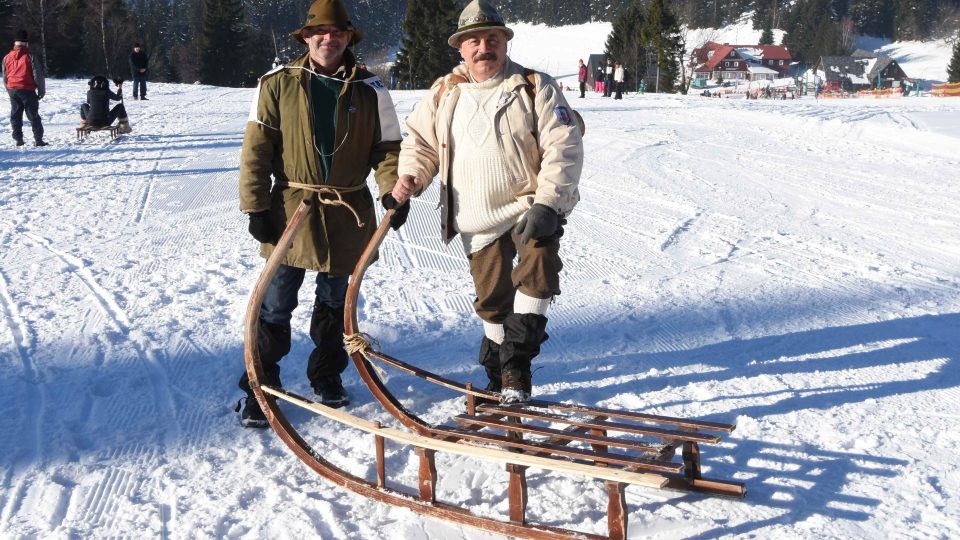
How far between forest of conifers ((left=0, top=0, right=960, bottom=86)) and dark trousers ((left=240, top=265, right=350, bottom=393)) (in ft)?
19.7

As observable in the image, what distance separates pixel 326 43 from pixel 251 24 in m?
75.9

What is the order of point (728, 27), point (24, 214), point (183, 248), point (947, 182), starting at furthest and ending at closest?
point (728, 27), point (947, 182), point (24, 214), point (183, 248)

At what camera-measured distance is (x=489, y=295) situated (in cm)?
369

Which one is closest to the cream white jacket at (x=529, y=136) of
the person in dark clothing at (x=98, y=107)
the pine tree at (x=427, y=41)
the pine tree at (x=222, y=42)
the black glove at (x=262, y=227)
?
the black glove at (x=262, y=227)

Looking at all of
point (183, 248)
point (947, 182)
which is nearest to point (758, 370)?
Answer: point (183, 248)

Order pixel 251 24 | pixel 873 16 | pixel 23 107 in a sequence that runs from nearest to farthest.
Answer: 1. pixel 23 107
2. pixel 251 24
3. pixel 873 16

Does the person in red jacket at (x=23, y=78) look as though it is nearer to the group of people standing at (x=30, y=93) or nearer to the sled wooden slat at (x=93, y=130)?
the group of people standing at (x=30, y=93)

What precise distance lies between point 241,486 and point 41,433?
108 cm

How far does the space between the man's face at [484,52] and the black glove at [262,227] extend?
3.56 feet

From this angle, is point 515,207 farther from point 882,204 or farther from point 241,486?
point 882,204

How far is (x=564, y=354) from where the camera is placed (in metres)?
4.68

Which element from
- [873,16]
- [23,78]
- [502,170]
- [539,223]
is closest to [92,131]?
→ [23,78]

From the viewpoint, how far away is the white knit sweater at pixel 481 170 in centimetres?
342

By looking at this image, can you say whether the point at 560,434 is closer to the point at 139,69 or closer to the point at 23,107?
the point at 23,107
